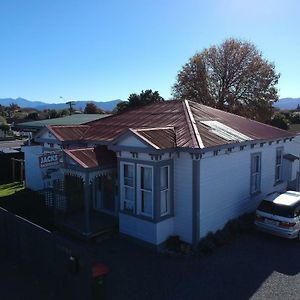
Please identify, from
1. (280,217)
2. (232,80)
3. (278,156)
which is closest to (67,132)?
(280,217)

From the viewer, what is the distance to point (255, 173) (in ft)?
47.9

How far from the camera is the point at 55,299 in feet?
27.1

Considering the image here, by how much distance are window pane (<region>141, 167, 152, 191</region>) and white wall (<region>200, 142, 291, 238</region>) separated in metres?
1.62

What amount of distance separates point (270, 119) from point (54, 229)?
3303 centimetres

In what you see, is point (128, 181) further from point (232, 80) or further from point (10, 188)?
point (232, 80)

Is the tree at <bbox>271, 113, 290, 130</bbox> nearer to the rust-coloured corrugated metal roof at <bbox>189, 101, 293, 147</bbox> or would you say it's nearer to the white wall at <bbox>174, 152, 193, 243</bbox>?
the rust-coloured corrugated metal roof at <bbox>189, 101, 293, 147</bbox>

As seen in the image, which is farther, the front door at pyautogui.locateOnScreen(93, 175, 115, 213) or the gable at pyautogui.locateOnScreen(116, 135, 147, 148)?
the front door at pyautogui.locateOnScreen(93, 175, 115, 213)

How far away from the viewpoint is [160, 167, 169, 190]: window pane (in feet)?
37.1

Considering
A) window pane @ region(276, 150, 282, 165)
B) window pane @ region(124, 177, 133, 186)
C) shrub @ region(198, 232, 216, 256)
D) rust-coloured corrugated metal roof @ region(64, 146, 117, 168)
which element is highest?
rust-coloured corrugated metal roof @ region(64, 146, 117, 168)

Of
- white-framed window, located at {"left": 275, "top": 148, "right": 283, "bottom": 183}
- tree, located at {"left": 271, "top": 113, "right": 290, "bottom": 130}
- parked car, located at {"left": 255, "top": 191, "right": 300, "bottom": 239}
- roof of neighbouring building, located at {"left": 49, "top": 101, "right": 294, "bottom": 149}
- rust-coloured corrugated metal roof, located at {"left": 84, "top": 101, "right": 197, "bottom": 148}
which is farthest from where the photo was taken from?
tree, located at {"left": 271, "top": 113, "right": 290, "bottom": 130}

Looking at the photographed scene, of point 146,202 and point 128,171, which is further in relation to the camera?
point 128,171

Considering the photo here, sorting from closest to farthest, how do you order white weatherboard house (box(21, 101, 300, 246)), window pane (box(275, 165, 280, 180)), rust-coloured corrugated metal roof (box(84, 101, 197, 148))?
white weatherboard house (box(21, 101, 300, 246)) < rust-coloured corrugated metal roof (box(84, 101, 197, 148)) < window pane (box(275, 165, 280, 180))

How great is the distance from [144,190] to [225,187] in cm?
304

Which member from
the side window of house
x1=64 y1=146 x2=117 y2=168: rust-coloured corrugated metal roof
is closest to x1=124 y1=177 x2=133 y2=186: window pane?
x1=64 y1=146 x2=117 y2=168: rust-coloured corrugated metal roof
